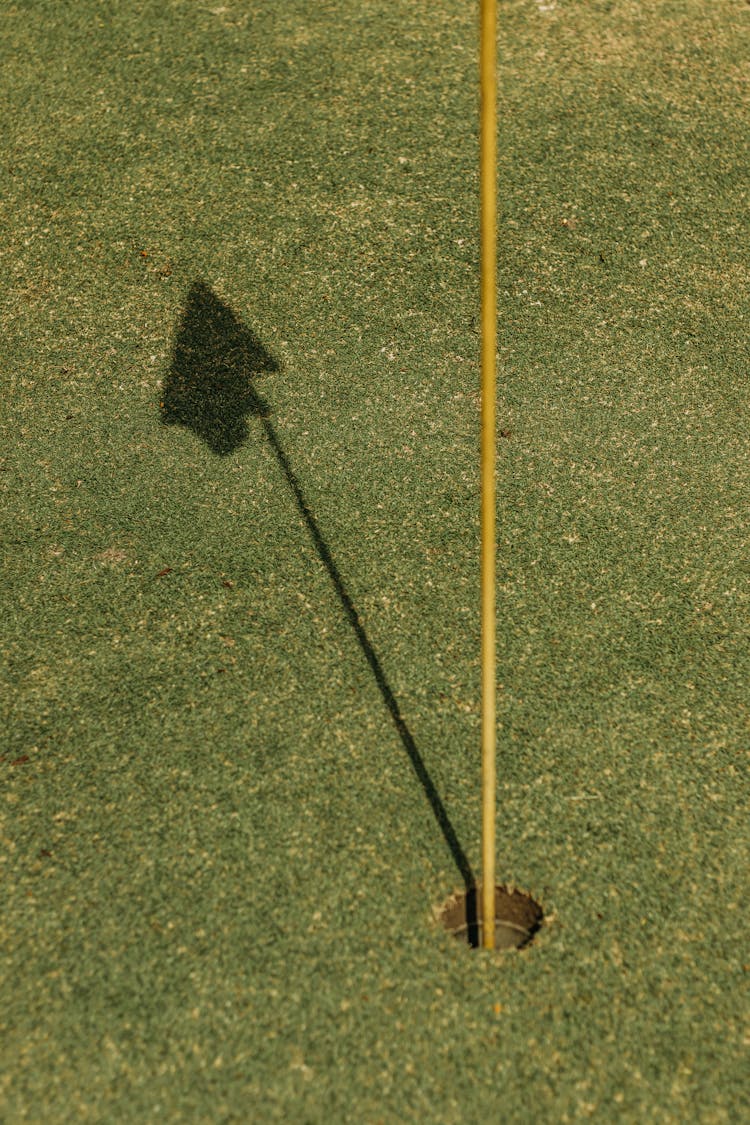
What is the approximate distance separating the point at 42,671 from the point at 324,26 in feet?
17.8

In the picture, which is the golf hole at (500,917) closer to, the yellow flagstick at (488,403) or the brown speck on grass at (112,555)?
the yellow flagstick at (488,403)

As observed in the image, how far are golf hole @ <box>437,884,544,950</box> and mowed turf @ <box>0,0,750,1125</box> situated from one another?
0.19 feet

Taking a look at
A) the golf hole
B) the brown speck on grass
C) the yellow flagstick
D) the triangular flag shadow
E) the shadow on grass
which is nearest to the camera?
the yellow flagstick

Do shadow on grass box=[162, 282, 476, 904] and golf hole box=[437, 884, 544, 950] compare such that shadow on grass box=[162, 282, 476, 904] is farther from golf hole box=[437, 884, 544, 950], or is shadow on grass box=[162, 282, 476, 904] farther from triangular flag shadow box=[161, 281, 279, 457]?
golf hole box=[437, 884, 544, 950]

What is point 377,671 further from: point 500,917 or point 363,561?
point 500,917

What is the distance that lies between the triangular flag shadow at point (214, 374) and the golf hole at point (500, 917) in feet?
8.51

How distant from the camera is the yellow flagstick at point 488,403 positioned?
8.21 ft

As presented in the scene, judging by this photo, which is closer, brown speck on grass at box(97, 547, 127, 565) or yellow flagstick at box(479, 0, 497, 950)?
yellow flagstick at box(479, 0, 497, 950)

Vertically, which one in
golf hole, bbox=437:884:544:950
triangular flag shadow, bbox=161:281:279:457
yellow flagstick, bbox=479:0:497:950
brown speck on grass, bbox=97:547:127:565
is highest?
yellow flagstick, bbox=479:0:497:950

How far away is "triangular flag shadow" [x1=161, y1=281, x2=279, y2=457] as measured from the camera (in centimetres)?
538

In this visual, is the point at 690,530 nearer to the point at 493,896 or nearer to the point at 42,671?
the point at 493,896

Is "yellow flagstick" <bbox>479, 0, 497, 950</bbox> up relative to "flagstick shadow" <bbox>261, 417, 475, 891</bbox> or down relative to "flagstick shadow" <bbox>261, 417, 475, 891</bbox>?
up

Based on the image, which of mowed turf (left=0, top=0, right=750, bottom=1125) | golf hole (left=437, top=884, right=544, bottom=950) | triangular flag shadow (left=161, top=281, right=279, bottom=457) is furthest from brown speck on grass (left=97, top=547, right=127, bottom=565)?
golf hole (left=437, top=884, right=544, bottom=950)

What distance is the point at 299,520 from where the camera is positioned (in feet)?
15.8
